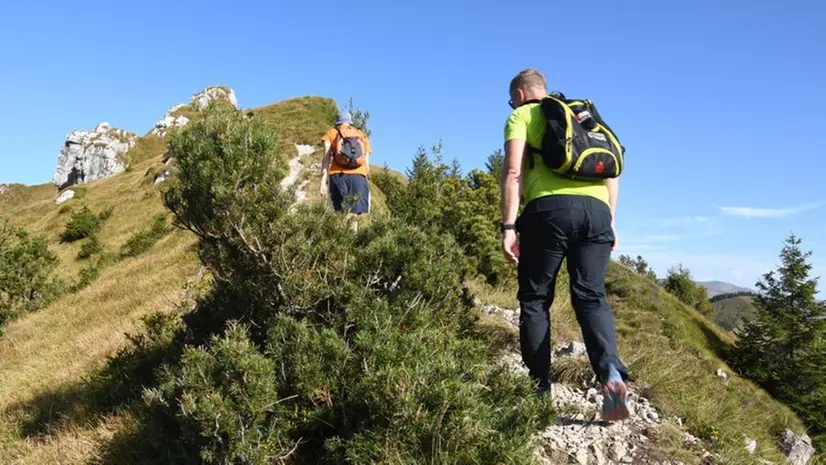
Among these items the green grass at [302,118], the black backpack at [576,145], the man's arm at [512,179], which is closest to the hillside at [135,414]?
the man's arm at [512,179]

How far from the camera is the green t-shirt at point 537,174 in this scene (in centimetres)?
323

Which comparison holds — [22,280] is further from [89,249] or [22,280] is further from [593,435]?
[593,435]

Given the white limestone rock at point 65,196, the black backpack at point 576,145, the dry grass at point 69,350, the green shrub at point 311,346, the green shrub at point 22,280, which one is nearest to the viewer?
the green shrub at point 311,346

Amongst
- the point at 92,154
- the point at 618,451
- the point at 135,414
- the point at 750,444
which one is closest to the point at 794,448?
the point at 750,444

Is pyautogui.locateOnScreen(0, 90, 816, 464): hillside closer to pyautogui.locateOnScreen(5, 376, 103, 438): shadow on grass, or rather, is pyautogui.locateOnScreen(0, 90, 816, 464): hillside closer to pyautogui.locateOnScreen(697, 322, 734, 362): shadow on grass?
pyautogui.locateOnScreen(5, 376, 103, 438): shadow on grass

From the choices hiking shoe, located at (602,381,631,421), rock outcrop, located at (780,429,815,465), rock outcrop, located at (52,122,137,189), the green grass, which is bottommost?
rock outcrop, located at (780,429,815,465)

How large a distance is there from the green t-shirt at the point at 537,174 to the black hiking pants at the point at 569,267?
5 centimetres

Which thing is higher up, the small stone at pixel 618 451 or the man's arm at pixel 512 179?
the man's arm at pixel 512 179

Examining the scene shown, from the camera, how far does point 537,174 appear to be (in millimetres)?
3324

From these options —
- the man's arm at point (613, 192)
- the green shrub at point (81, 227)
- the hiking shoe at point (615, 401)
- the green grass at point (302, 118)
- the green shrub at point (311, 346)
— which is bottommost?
the hiking shoe at point (615, 401)

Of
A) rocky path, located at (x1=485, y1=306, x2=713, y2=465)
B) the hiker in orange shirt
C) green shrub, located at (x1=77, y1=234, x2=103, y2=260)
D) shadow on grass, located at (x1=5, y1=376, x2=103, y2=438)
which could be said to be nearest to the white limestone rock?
green shrub, located at (x1=77, y1=234, x2=103, y2=260)

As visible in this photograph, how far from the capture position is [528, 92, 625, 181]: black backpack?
A: 10.3 ft

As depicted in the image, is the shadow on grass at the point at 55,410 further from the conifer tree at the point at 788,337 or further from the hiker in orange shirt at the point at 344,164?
the conifer tree at the point at 788,337

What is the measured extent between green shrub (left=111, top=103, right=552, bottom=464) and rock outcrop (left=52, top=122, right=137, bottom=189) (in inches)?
2492
